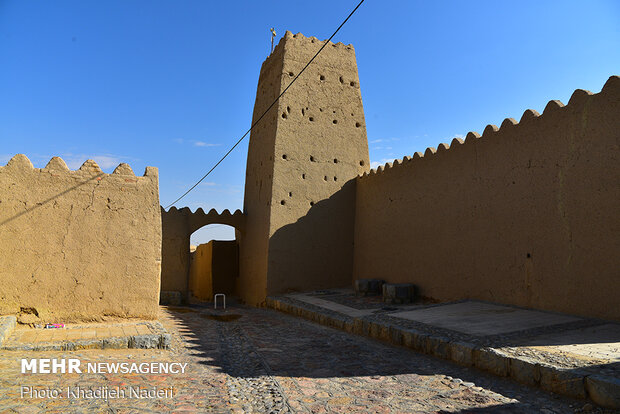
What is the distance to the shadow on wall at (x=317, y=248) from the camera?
13.3 m

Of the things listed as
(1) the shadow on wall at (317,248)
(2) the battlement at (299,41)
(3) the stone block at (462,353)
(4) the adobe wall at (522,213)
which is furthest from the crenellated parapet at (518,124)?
(2) the battlement at (299,41)

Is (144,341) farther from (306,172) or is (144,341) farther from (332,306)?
(306,172)

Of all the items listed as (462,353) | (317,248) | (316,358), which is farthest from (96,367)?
(317,248)

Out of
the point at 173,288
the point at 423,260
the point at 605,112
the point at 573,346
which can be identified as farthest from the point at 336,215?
the point at 573,346

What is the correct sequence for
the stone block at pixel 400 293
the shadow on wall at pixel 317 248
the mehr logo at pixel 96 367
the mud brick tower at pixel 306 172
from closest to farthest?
the mehr logo at pixel 96 367 < the stone block at pixel 400 293 < the shadow on wall at pixel 317 248 < the mud brick tower at pixel 306 172

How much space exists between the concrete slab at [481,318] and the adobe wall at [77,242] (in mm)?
4485

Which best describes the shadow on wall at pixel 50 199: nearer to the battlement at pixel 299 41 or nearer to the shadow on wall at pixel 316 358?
the shadow on wall at pixel 316 358

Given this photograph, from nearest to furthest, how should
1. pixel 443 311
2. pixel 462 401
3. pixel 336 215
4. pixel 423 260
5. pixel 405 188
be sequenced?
pixel 462 401
pixel 443 311
pixel 423 260
pixel 405 188
pixel 336 215

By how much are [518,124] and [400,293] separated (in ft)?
13.9

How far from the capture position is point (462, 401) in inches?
176

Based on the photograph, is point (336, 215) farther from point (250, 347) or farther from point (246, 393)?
point (246, 393)

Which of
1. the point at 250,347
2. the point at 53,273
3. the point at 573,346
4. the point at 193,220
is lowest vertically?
the point at 250,347

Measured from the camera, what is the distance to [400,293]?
10539mm

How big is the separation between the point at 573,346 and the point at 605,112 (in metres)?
3.54
